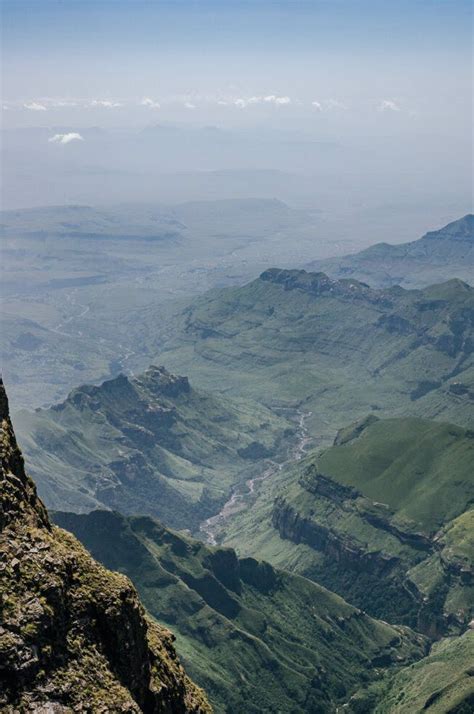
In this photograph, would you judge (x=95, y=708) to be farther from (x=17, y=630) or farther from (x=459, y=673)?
(x=459, y=673)

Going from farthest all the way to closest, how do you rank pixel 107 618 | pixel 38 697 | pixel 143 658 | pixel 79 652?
1. pixel 143 658
2. pixel 107 618
3. pixel 79 652
4. pixel 38 697

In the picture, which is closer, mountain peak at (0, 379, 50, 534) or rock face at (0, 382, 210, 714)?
rock face at (0, 382, 210, 714)

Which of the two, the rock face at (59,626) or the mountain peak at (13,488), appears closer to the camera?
the rock face at (59,626)

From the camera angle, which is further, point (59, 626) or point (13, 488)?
point (13, 488)

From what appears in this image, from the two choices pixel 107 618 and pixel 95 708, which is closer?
pixel 95 708

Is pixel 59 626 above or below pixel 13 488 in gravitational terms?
below

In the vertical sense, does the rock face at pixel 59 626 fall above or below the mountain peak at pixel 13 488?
below

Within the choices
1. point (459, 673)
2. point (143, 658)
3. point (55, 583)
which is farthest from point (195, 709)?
point (459, 673)

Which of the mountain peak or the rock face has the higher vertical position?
the mountain peak
